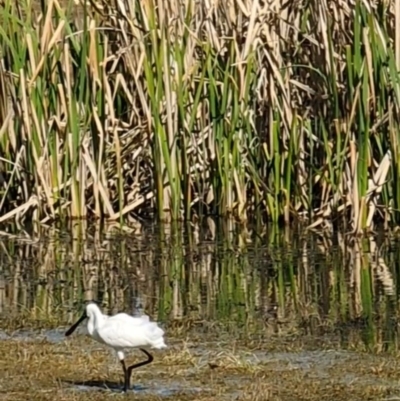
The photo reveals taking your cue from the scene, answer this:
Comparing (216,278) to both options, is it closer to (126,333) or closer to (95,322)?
(95,322)

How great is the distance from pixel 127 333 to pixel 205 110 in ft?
15.2

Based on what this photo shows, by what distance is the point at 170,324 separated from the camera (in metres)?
7.54

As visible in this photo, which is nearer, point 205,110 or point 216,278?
point 216,278

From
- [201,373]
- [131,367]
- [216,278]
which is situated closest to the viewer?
[131,367]

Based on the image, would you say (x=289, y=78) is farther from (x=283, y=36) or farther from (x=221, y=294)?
(x=221, y=294)

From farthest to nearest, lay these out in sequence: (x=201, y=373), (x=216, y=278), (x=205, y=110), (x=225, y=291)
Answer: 1. (x=205, y=110)
2. (x=216, y=278)
3. (x=225, y=291)
4. (x=201, y=373)

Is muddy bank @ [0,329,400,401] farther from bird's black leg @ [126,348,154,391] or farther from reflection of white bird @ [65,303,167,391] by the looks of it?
reflection of white bird @ [65,303,167,391]

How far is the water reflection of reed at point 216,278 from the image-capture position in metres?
7.77

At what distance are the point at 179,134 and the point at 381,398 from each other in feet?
15.8

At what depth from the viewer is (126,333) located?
5.94m

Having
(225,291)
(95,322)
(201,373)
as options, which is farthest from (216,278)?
(95,322)

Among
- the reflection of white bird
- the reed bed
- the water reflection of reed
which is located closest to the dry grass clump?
the reflection of white bird

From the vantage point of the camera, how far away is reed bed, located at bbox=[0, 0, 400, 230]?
995 centimetres

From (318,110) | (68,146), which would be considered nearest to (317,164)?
(318,110)
